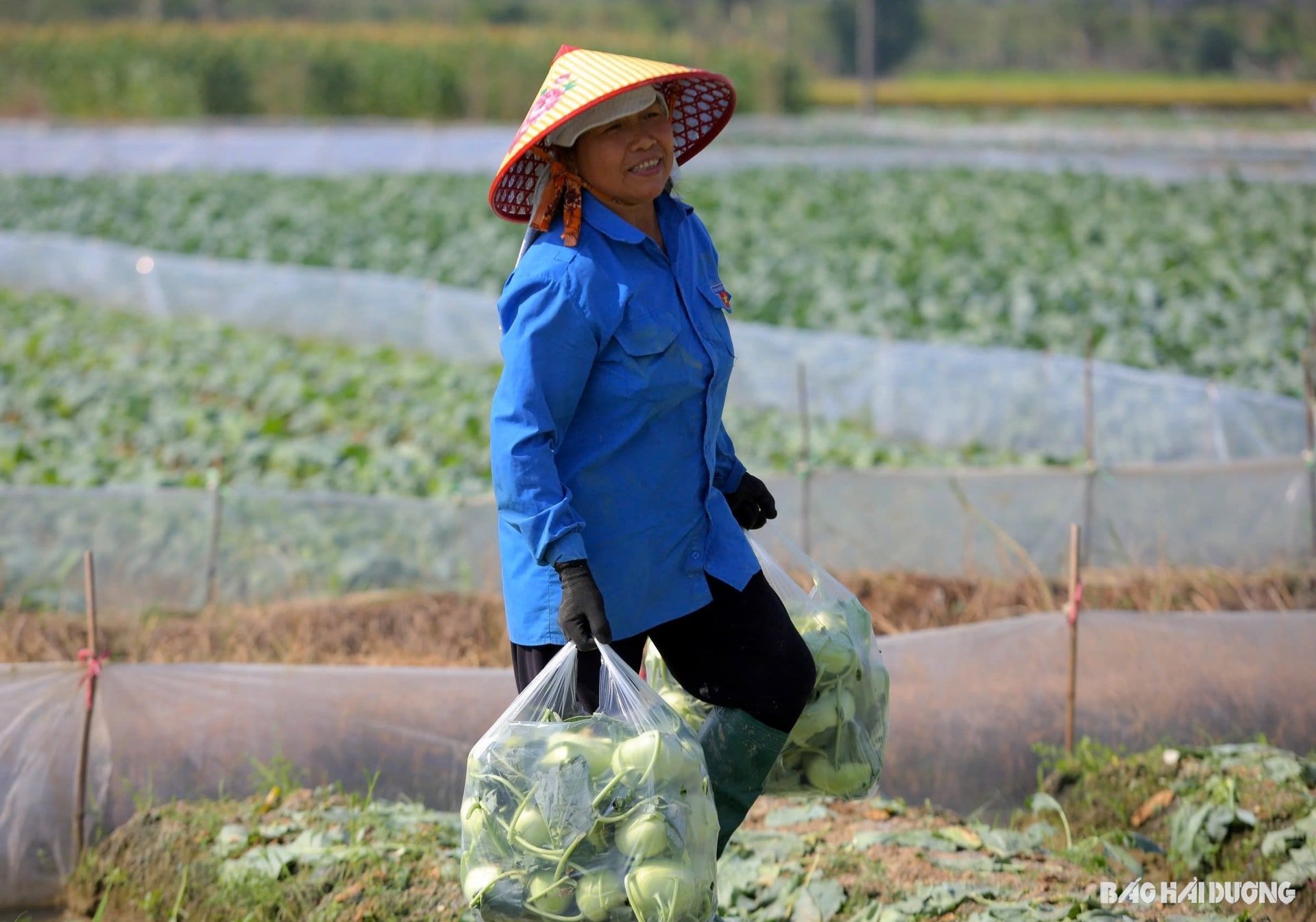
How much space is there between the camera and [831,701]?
247 centimetres

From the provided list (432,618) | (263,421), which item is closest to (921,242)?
(263,421)

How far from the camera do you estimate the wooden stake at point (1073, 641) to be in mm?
3283

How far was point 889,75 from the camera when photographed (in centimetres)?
4284

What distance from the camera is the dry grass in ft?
13.5

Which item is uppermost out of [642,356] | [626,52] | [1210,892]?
[626,52]

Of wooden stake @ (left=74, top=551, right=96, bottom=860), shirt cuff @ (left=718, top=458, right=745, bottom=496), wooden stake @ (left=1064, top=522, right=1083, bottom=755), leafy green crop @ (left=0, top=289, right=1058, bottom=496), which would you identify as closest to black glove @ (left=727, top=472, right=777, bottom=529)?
shirt cuff @ (left=718, top=458, right=745, bottom=496)

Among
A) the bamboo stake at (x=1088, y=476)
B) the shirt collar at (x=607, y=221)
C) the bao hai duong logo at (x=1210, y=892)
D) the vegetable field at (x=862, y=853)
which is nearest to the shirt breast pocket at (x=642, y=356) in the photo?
the shirt collar at (x=607, y=221)

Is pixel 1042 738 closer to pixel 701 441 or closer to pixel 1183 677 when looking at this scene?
pixel 1183 677

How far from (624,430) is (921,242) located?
789 centimetres

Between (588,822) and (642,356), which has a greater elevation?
(642,356)

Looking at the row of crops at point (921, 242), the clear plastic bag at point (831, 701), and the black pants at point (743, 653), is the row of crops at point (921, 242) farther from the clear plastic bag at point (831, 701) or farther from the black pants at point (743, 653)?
the black pants at point (743, 653)

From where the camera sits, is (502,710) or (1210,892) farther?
(502,710)

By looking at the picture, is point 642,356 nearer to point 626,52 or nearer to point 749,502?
point 749,502

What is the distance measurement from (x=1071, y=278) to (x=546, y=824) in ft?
22.5
